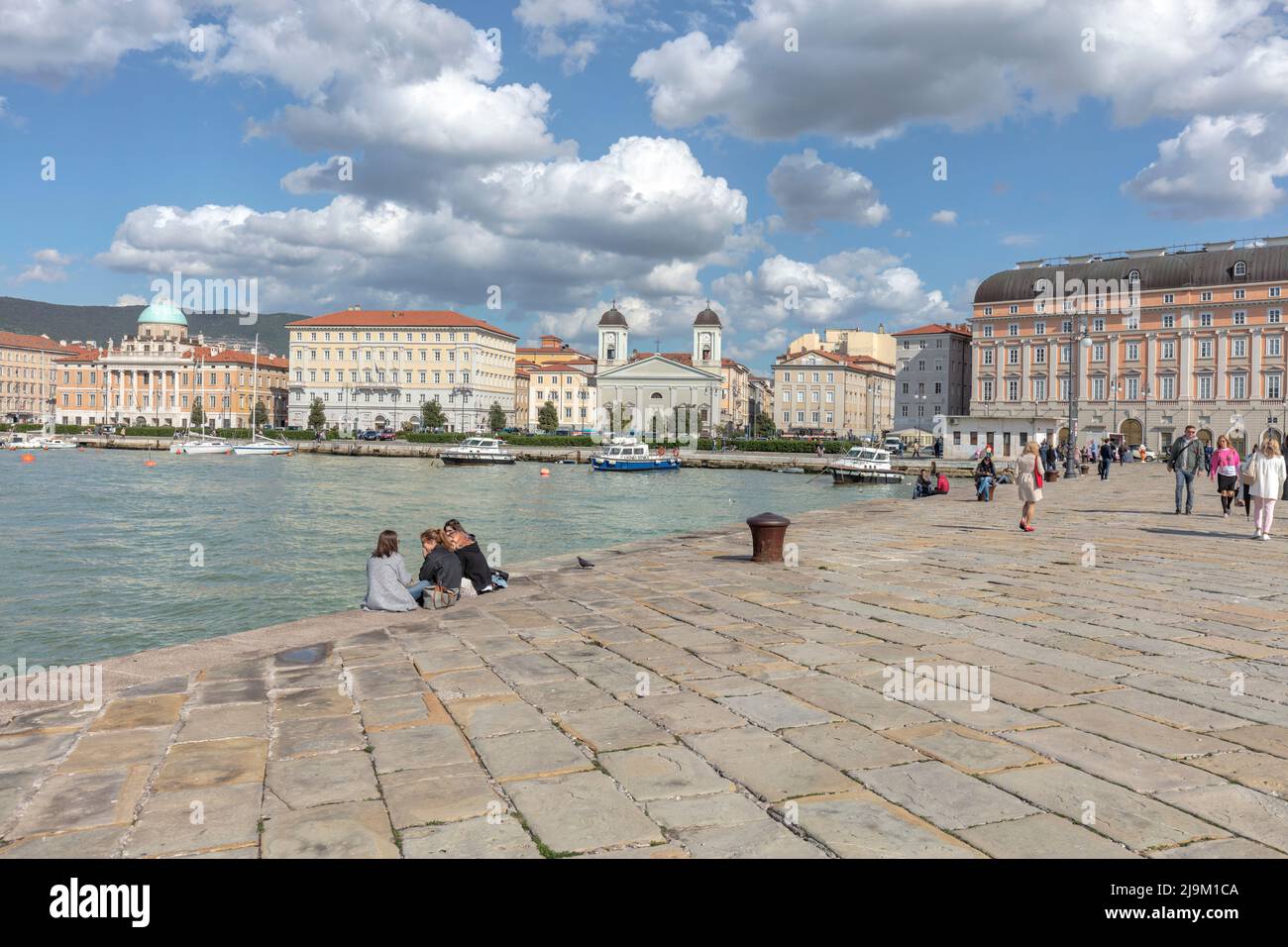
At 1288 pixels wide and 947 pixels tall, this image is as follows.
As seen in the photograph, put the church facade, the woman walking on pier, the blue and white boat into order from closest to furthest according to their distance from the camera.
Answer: the woman walking on pier → the blue and white boat → the church facade

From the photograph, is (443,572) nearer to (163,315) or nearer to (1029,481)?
(1029,481)

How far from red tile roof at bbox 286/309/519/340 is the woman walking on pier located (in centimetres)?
10351

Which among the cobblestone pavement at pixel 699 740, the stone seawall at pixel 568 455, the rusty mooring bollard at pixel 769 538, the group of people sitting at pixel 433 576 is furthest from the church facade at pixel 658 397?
the cobblestone pavement at pixel 699 740

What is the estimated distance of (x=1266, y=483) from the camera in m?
13.2

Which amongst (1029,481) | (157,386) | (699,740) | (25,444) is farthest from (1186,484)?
(157,386)

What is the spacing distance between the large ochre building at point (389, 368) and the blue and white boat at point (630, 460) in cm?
5203

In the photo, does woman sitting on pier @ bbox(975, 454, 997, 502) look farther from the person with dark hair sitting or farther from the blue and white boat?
the blue and white boat

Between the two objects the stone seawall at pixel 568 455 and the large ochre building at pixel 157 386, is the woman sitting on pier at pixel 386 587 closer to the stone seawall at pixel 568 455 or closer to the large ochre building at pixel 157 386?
the stone seawall at pixel 568 455

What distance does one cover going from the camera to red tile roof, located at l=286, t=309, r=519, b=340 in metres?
115

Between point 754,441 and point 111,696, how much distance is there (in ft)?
261

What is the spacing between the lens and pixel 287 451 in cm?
8050

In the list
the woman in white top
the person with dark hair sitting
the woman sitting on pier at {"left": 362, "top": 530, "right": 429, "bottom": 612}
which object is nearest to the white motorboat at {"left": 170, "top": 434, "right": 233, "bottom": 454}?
the person with dark hair sitting

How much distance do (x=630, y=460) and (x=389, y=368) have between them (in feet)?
204
